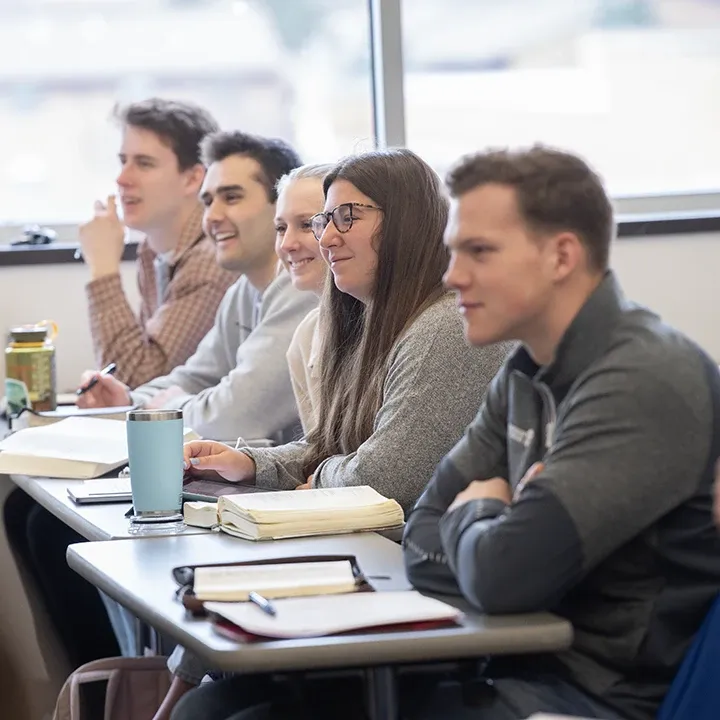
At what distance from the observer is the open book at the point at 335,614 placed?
1.32 meters

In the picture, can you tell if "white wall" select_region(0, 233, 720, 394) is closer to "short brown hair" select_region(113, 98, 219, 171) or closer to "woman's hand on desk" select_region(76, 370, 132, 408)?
"short brown hair" select_region(113, 98, 219, 171)

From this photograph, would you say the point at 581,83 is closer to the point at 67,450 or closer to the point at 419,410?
the point at 67,450

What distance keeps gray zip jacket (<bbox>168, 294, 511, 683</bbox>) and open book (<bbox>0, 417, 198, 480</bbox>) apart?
0.45 meters

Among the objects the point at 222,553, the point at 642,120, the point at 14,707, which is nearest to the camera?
the point at 222,553

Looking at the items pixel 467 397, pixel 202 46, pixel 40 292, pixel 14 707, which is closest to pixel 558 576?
pixel 467 397

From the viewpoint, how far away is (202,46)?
4.18 metres

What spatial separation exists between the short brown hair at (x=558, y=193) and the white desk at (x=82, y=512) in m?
0.68

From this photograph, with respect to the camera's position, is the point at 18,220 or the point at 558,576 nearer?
the point at 558,576

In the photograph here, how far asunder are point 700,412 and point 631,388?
0.27 ft

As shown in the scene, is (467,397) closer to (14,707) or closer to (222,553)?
(222,553)

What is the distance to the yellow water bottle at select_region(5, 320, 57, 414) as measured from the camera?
3025 millimetres

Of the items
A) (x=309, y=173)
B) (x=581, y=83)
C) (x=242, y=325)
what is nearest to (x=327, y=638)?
(x=309, y=173)

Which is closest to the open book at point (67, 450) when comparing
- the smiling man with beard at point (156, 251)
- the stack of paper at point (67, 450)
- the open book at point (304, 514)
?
the stack of paper at point (67, 450)

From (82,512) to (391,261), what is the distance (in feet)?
2.07
